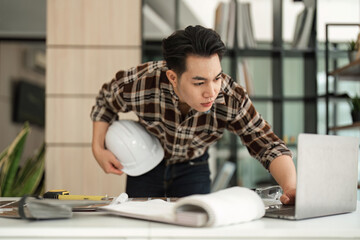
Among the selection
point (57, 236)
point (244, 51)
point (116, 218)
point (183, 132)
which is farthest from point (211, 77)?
point (244, 51)

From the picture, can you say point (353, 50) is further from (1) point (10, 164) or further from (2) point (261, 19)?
(1) point (10, 164)

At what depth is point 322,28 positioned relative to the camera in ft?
14.6

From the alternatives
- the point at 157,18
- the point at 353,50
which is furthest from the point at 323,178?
the point at 157,18

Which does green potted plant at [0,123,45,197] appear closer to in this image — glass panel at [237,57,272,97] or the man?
the man

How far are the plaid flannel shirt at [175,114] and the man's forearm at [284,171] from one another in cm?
11

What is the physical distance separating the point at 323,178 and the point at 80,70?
2.72 m

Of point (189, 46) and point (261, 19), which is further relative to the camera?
point (261, 19)

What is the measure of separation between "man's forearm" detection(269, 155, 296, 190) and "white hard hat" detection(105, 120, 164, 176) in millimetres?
521

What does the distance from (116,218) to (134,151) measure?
0.74 meters

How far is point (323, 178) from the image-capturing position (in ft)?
3.38

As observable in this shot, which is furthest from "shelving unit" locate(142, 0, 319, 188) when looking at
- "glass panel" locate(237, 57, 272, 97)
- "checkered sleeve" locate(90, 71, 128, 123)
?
"checkered sleeve" locate(90, 71, 128, 123)

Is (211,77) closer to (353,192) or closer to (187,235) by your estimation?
(353,192)

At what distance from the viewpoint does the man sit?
1.45 metres

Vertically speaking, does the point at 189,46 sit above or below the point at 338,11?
below
